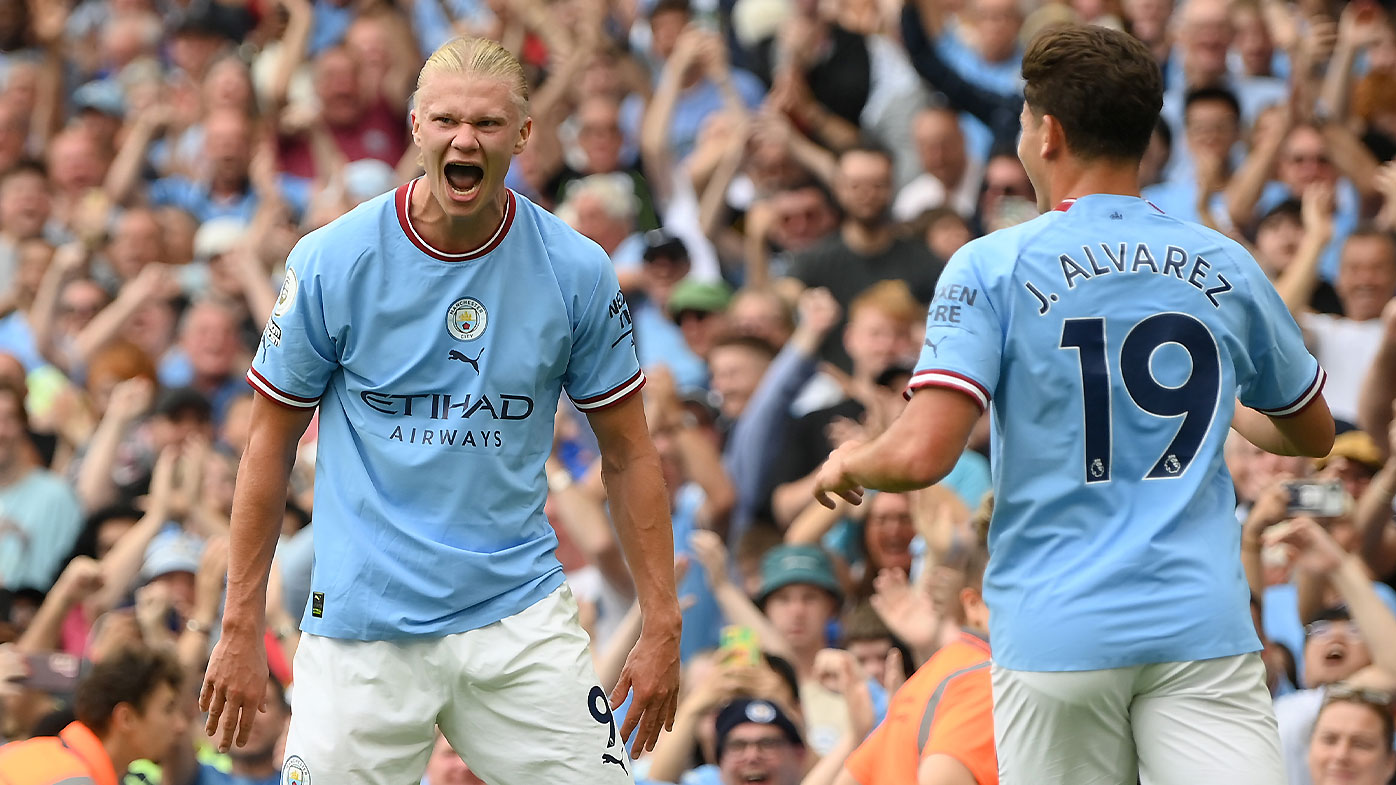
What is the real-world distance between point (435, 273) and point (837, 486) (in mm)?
1090

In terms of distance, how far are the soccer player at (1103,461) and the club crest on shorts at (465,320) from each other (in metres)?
0.91

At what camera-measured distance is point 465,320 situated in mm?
4609

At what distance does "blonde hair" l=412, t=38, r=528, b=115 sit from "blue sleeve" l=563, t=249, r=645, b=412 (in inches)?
17.8

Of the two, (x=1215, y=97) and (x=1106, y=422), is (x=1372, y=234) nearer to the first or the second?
(x=1215, y=97)

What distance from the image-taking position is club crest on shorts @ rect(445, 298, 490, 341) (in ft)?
15.1

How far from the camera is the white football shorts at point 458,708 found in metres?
4.51

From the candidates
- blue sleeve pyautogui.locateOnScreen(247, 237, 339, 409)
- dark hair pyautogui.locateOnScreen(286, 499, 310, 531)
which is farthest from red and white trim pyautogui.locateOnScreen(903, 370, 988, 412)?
dark hair pyautogui.locateOnScreen(286, 499, 310, 531)

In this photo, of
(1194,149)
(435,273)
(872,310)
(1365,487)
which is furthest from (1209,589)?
(1194,149)

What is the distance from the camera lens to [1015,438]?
4.21 metres

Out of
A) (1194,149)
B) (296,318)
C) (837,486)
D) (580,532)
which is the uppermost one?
(1194,149)

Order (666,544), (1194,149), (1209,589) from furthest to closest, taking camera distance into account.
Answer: (1194,149)
(666,544)
(1209,589)

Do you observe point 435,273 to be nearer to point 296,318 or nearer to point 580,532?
point 296,318

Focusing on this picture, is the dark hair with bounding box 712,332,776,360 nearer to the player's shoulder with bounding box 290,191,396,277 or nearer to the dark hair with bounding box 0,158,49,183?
the player's shoulder with bounding box 290,191,396,277

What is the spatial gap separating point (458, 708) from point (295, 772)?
1.31 feet
